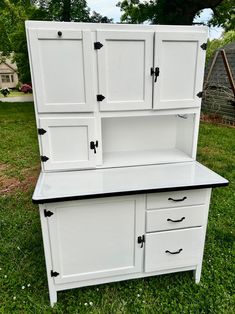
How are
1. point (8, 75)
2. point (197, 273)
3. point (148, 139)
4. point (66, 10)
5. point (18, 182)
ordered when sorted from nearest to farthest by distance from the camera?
point (197, 273), point (148, 139), point (18, 182), point (66, 10), point (8, 75)

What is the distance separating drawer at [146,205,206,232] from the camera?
159 centimetres

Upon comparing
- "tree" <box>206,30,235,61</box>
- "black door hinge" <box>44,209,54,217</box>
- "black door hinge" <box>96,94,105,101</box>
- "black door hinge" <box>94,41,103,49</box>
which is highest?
"tree" <box>206,30,235,61</box>

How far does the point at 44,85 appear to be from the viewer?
1.54 meters

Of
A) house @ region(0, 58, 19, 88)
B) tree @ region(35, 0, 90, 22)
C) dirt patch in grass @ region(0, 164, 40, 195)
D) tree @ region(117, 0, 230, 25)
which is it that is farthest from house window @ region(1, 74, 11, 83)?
dirt patch in grass @ region(0, 164, 40, 195)

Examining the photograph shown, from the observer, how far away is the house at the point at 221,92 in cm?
593

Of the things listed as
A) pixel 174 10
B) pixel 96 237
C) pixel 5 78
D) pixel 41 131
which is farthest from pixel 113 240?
pixel 5 78

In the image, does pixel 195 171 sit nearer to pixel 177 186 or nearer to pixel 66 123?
pixel 177 186

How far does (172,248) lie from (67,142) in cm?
96

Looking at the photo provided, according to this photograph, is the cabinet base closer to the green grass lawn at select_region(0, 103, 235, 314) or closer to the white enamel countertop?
the green grass lawn at select_region(0, 103, 235, 314)

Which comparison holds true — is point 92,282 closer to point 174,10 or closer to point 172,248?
point 172,248

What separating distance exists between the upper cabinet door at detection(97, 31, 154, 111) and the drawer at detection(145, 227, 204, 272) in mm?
837

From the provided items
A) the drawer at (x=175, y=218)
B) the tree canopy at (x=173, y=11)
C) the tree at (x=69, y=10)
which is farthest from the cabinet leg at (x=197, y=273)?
the tree at (x=69, y=10)

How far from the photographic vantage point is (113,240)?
1.62m

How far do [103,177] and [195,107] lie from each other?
0.78m
